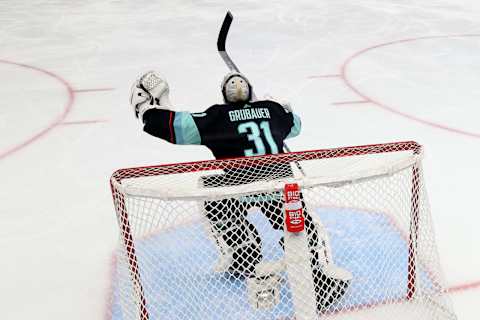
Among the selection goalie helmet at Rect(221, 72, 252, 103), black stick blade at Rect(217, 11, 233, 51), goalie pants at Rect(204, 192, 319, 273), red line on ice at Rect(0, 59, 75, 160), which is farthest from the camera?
red line on ice at Rect(0, 59, 75, 160)

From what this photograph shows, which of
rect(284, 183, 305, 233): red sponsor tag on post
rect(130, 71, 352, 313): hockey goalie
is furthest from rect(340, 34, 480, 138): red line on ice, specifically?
rect(284, 183, 305, 233): red sponsor tag on post

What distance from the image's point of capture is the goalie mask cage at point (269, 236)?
115 centimetres

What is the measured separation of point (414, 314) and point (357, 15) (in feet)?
19.7

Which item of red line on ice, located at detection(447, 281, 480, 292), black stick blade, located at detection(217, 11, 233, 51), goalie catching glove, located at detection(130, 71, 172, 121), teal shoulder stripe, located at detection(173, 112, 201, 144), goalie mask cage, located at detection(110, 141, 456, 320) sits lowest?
red line on ice, located at detection(447, 281, 480, 292)

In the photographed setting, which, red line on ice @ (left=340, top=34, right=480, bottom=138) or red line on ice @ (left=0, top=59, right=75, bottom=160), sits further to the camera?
red line on ice @ (left=340, top=34, right=480, bottom=138)

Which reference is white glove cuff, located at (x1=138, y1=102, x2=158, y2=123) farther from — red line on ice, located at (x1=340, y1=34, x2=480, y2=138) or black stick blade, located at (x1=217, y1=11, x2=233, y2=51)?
red line on ice, located at (x1=340, y1=34, x2=480, y2=138)

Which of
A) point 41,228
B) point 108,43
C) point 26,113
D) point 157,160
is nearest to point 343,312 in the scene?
point 41,228

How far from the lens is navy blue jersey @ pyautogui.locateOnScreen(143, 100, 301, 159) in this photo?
1474 millimetres

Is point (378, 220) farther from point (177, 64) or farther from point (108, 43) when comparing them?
point (108, 43)

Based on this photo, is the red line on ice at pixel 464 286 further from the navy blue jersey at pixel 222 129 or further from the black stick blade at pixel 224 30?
the black stick blade at pixel 224 30

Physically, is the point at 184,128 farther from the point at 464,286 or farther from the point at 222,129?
the point at 464,286

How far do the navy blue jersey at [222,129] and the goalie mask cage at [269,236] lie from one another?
0.34ft

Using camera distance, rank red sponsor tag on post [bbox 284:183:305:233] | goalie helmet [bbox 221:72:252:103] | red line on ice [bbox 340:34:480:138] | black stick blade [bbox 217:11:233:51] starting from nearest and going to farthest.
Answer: red sponsor tag on post [bbox 284:183:305:233] → goalie helmet [bbox 221:72:252:103] → black stick blade [bbox 217:11:233:51] → red line on ice [bbox 340:34:480:138]

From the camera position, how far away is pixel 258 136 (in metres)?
1.48
